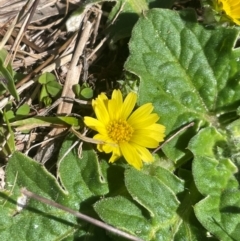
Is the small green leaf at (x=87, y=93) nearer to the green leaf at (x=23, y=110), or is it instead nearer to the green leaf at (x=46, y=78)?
the green leaf at (x=46, y=78)

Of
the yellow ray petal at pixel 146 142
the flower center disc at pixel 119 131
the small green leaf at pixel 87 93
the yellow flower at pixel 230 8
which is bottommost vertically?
the yellow ray petal at pixel 146 142

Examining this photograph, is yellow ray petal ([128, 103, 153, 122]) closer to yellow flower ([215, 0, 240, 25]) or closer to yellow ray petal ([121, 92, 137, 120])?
yellow ray petal ([121, 92, 137, 120])

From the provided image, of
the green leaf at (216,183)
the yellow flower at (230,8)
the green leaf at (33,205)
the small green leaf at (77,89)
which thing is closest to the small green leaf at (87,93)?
the small green leaf at (77,89)

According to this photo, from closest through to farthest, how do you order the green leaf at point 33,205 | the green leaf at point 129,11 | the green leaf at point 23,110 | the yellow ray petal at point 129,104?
1. the green leaf at point 33,205
2. the yellow ray petal at point 129,104
3. the green leaf at point 23,110
4. the green leaf at point 129,11

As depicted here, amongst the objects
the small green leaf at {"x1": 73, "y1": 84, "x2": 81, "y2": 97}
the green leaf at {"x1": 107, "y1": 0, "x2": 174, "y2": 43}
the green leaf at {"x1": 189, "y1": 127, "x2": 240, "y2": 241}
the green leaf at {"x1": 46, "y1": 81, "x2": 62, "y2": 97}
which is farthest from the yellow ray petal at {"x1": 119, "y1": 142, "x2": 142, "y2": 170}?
the green leaf at {"x1": 107, "y1": 0, "x2": 174, "y2": 43}

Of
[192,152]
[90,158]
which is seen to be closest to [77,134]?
[90,158]

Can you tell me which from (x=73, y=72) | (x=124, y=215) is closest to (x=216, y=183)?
(x=124, y=215)
